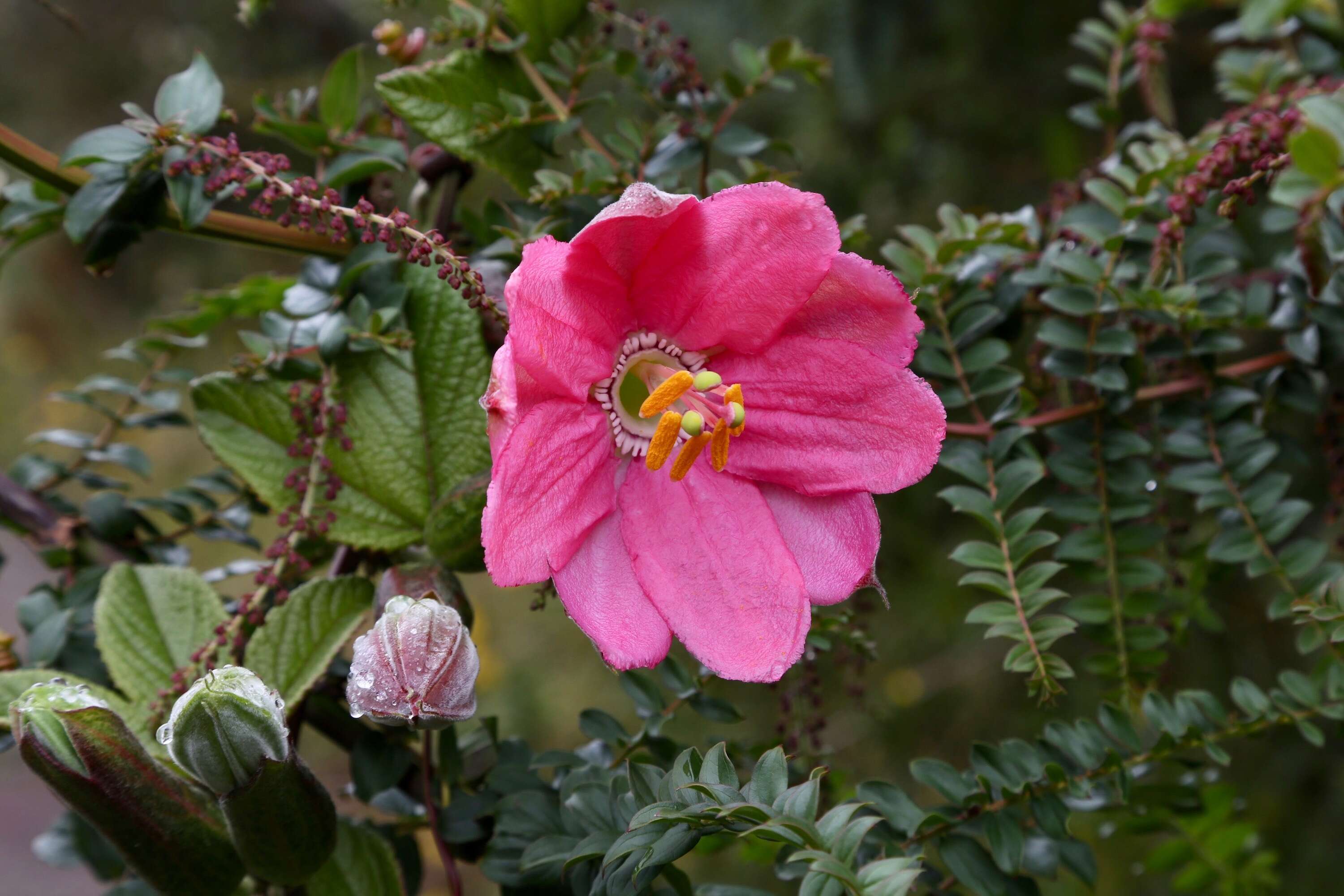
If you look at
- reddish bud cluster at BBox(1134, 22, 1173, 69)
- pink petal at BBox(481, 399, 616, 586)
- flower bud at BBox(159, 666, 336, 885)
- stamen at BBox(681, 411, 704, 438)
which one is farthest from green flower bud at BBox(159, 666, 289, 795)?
reddish bud cluster at BBox(1134, 22, 1173, 69)

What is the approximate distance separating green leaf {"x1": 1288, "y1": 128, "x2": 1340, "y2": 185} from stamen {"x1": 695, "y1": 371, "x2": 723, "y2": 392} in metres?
0.25

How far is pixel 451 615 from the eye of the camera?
1.44 ft

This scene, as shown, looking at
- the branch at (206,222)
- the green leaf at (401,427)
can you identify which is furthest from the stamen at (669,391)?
the branch at (206,222)

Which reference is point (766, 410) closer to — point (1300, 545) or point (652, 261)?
point (652, 261)

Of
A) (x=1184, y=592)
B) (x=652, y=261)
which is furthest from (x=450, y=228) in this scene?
(x=1184, y=592)

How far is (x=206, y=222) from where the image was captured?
55cm

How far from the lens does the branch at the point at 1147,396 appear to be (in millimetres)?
566

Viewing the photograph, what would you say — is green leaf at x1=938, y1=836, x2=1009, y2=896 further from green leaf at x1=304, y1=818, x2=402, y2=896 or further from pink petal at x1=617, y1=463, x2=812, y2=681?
green leaf at x1=304, y1=818, x2=402, y2=896

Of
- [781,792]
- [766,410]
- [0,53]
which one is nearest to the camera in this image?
[781,792]

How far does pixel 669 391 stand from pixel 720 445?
36 mm

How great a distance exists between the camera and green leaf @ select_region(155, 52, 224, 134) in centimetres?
52

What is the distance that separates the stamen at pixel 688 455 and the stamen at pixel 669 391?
0.07ft

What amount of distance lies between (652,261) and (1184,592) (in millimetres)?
423

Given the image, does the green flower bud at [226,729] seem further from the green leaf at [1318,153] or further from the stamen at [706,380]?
the green leaf at [1318,153]
